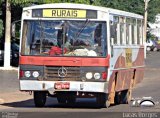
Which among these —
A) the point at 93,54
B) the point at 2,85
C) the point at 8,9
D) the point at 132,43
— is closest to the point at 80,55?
the point at 93,54

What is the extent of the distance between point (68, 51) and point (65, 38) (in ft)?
1.31

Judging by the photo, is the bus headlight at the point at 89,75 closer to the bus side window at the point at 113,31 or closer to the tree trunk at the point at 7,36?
the bus side window at the point at 113,31

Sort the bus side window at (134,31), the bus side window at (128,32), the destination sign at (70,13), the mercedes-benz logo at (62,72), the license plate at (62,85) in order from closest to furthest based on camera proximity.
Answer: the license plate at (62,85)
the mercedes-benz logo at (62,72)
the destination sign at (70,13)
the bus side window at (128,32)
the bus side window at (134,31)

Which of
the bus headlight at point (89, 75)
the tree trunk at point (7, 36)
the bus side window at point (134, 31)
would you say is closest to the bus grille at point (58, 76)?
the bus headlight at point (89, 75)

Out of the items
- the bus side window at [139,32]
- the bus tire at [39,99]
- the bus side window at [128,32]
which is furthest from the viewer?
the bus side window at [139,32]

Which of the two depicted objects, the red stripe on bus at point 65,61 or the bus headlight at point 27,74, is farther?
the bus headlight at point 27,74

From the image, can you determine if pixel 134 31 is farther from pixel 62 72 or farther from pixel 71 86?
pixel 71 86

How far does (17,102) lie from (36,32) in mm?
4589

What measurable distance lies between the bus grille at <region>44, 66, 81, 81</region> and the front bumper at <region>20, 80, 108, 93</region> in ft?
0.43

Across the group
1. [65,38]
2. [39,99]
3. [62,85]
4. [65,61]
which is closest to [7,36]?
[39,99]

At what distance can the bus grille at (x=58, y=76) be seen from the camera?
19.2 m

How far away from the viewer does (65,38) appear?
19484 millimetres

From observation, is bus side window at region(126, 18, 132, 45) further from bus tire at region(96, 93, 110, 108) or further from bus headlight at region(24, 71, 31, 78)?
bus headlight at region(24, 71, 31, 78)

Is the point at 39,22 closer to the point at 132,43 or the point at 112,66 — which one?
the point at 112,66
